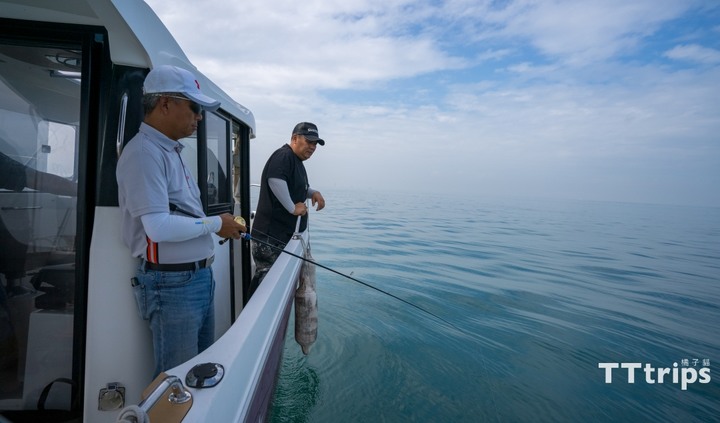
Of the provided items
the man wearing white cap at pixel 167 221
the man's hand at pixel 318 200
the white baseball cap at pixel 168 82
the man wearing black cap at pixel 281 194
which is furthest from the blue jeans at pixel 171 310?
the man's hand at pixel 318 200

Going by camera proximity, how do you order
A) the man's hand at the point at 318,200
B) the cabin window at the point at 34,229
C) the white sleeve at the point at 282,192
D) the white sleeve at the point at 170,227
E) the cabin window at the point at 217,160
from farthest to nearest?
the man's hand at the point at 318,200 → the white sleeve at the point at 282,192 → the cabin window at the point at 217,160 → the cabin window at the point at 34,229 → the white sleeve at the point at 170,227

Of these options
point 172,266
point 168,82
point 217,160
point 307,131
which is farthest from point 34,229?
point 307,131

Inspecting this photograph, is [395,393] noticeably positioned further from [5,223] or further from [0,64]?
[0,64]

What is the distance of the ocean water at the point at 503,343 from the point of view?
3.44m

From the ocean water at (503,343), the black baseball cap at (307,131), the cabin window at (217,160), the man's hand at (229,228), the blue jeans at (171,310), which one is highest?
the black baseball cap at (307,131)

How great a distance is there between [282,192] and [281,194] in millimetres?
20

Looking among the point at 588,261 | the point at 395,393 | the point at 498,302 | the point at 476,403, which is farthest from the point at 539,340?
the point at 588,261

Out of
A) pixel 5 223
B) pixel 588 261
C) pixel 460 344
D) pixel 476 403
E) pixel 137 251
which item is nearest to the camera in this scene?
pixel 137 251

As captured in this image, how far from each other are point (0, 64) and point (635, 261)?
43.7ft

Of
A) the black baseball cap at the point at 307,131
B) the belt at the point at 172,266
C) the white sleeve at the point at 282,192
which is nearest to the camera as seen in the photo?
the belt at the point at 172,266

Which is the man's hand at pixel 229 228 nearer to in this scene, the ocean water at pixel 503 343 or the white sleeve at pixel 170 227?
the white sleeve at pixel 170 227

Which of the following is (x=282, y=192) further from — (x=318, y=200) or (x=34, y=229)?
(x=34, y=229)

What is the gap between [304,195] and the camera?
3.68 meters

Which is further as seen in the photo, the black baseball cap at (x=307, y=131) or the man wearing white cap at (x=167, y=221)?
the black baseball cap at (x=307, y=131)
